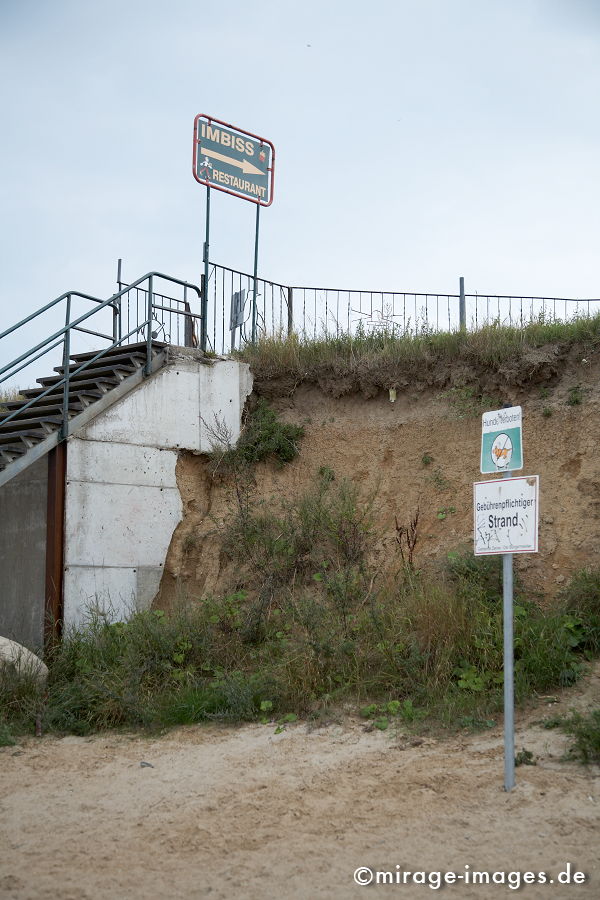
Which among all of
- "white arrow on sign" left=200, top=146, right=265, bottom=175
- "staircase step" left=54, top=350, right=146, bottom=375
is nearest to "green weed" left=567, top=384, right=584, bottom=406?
"staircase step" left=54, top=350, right=146, bottom=375

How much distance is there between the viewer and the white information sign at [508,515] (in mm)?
6082

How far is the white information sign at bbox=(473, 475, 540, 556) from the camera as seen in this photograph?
6082 millimetres

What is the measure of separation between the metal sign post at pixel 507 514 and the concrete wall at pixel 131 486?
19.0 feet

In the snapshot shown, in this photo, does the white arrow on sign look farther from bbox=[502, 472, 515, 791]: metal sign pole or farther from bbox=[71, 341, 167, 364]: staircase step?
bbox=[502, 472, 515, 791]: metal sign pole

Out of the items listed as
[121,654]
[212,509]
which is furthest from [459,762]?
[212,509]

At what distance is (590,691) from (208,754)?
342cm

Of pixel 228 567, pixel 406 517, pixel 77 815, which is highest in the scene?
pixel 406 517

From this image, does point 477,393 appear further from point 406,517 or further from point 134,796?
point 134,796

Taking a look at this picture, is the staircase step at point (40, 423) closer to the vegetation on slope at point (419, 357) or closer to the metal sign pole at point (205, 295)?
the metal sign pole at point (205, 295)

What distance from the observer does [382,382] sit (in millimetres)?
12750

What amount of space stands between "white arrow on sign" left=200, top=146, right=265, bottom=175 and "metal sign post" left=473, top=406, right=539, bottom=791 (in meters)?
9.44

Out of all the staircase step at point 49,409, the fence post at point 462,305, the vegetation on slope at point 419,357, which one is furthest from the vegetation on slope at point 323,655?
the fence post at point 462,305

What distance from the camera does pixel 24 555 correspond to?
11195 mm

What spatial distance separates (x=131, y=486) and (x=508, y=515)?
20.5 feet
